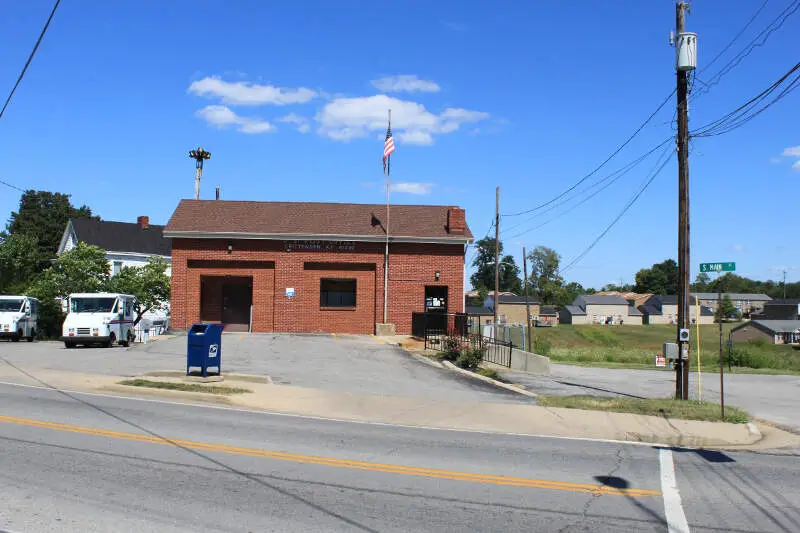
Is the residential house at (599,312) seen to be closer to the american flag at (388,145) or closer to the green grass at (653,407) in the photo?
the american flag at (388,145)

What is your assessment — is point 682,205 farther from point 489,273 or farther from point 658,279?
point 658,279

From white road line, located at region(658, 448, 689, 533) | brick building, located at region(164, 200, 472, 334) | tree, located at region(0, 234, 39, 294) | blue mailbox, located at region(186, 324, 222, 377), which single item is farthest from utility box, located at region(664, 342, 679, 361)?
tree, located at region(0, 234, 39, 294)

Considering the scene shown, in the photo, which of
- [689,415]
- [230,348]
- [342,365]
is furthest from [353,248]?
[689,415]

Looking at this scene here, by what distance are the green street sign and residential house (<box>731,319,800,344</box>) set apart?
Result: 81.2 m

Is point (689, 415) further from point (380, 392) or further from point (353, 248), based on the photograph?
point (353, 248)

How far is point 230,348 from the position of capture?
24531mm

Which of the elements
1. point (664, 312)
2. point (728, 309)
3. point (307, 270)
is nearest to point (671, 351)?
point (307, 270)

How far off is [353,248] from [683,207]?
20272 millimetres

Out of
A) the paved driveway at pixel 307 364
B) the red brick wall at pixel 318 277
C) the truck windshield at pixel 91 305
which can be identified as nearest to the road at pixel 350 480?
the paved driveway at pixel 307 364

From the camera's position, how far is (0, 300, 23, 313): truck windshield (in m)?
29.2

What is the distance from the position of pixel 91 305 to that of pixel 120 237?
33.6 m

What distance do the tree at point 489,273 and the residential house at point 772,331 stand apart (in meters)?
69.8

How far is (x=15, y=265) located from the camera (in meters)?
41.8

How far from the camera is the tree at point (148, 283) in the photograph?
42.2 metres
